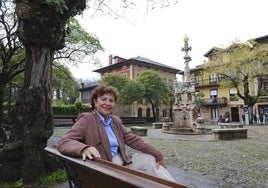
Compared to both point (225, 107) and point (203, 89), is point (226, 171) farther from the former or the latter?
point (203, 89)

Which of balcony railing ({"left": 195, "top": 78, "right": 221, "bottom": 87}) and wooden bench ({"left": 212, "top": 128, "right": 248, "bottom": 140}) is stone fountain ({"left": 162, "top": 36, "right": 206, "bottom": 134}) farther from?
balcony railing ({"left": 195, "top": 78, "right": 221, "bottom": 87})

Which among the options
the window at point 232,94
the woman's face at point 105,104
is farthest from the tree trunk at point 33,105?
the window at point 232,94

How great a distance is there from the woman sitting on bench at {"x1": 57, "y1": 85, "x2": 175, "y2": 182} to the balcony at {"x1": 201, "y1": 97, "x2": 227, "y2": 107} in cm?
4700

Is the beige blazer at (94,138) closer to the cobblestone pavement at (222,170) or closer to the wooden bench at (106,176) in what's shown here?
the wooden bench at (106,176)

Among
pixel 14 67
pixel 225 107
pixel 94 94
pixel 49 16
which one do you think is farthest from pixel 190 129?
pixel 225 107

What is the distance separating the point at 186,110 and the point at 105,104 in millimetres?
17040

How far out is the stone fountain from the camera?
1880cm

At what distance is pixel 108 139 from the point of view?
8.35 ft

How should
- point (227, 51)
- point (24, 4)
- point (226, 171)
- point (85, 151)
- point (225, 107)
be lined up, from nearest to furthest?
point (85, 151)
point (24, 4)
point (226, 171)
point (227, 51)
point (225, 107)

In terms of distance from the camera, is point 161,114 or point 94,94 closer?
point 94,94

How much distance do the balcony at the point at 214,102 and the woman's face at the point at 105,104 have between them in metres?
47.0

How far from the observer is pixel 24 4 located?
4891 mm

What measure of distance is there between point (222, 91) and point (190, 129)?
32596 millimetres

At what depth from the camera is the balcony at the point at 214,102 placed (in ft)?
155
